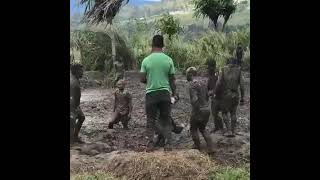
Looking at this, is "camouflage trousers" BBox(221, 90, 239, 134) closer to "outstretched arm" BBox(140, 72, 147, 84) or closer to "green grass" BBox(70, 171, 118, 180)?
"outstretched arm" BBox(140, 72, 147, 84)

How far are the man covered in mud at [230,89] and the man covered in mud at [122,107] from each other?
112cm

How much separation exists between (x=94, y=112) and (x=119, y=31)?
1.07m

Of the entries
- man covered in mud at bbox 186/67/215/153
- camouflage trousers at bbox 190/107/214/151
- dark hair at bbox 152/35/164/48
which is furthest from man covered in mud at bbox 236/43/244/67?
dark hair at bbox 152/35/164/48

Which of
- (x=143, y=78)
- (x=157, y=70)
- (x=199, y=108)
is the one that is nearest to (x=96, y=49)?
(x=143, y=78)

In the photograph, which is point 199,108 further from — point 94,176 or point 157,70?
point 94,176

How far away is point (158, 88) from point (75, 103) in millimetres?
1028

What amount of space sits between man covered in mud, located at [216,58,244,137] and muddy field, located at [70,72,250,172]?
9 centimetres

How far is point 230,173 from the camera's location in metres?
6.66

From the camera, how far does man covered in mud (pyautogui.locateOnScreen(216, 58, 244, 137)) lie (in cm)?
688

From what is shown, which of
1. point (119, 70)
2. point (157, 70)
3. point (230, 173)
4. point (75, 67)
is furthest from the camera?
point (119, 70)

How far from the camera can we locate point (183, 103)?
22.5ft
